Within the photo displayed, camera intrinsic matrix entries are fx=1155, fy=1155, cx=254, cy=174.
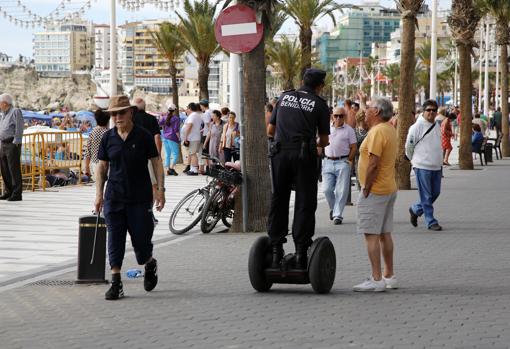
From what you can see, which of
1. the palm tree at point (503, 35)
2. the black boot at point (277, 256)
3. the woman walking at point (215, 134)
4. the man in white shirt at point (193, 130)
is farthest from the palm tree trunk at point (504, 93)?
the black boot at point (277, 256)

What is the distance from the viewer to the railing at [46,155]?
23219mm

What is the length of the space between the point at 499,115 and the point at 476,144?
11.9 metres

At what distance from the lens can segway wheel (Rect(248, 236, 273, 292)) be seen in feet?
31.3

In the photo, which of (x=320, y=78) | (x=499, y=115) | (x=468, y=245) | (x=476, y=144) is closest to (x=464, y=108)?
(x=476, y=144)

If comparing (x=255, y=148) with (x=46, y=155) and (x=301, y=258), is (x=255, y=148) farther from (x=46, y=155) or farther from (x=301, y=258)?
(x=46, y=155)

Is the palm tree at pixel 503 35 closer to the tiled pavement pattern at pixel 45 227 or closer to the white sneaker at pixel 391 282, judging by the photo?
the tiled pavement pattern at pixel 45 227

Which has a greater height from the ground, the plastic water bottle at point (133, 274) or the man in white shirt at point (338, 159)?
the man in white shirt at point (338, 159)

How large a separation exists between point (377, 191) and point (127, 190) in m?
2.10

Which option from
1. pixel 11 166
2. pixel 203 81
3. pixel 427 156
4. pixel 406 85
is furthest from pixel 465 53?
pixel 427 156

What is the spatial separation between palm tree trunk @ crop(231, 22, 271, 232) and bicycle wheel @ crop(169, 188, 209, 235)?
49 cm

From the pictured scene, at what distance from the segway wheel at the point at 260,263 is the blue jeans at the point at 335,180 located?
6535mm

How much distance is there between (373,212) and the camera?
9.73 metres

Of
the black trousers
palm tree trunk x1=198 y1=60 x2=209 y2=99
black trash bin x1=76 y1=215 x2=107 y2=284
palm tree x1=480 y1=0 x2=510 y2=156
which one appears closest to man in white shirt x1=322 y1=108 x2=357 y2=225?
black trash bin x1=76 y1=215 x2=107 y2=284

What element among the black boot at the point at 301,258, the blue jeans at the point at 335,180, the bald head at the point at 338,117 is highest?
the bald head at the point at 338,117
